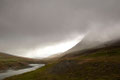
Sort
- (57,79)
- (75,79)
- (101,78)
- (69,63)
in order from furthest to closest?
1. (69,63)
2. (57,79)
3. (75,79)
4. (101,78)

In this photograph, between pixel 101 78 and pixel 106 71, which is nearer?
pixel 101 78

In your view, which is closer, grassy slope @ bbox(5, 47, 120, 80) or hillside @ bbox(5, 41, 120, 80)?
grassy slope @ bbox(5, 47, 120, 80)

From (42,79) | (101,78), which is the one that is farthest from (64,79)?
(101,78)

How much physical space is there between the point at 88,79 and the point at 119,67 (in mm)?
18348

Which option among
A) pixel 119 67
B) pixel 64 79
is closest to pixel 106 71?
pixel 119 67

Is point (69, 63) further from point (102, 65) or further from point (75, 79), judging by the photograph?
point (75, 79)

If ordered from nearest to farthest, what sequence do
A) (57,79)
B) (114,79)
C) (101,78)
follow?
(114,79) < (101,78) < (57,79)

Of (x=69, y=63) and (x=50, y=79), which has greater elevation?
(x=69, y=63)

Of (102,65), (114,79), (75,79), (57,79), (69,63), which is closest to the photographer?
(114,79)

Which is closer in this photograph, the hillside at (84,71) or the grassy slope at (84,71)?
the grassy slope at (84,71)

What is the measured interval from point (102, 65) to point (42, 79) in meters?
32.5

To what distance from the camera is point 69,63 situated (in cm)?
8600

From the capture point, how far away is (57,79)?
6025 cm

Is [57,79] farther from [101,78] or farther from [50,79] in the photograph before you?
[101,78]
